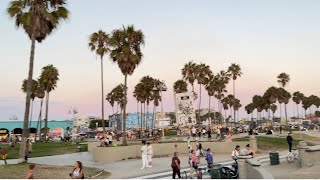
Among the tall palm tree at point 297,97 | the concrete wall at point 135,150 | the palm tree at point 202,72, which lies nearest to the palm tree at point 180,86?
the palm tree at point 202,72

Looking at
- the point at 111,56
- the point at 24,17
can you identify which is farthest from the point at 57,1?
the point at 111,56

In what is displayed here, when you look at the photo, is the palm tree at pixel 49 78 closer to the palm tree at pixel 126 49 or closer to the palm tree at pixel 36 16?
the palm tree at pixel 126 49

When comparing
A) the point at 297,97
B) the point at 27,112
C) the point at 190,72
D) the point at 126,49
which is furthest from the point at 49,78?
the point at 297,97

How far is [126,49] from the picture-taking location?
38.3m

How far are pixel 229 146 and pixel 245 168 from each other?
19443 millimetres

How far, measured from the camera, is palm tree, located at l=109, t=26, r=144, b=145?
38062 millimetres

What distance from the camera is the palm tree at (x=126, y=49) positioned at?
38.1 m

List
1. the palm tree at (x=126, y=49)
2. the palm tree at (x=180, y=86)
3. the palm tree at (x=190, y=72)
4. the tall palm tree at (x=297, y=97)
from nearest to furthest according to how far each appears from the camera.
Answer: the palm tree at (x=126, y=49)
the palm tree at (x=190, y=72)
the palm tree at (x=180, y=86)
the tall palm tree at (x=297, y=97)

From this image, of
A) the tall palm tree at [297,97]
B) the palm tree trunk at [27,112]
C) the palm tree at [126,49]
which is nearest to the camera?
the palm tree trunk at [27,112]

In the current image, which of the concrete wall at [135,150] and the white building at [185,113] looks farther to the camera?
the concrete wall at [135,150]

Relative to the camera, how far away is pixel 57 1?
27109mm

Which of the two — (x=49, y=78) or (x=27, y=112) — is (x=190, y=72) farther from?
(x=27, y=112)

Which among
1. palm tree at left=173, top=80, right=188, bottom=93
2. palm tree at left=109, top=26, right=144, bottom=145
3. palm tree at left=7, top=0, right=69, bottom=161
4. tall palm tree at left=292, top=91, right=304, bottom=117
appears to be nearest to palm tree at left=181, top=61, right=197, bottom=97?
palm tree at left=173, top=80, right=188, bottom=93

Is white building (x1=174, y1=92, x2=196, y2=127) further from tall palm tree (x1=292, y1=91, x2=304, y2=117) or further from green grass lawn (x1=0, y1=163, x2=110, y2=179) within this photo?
tall palm tree (x1=292, y1=91, x2=304, y2=117)
